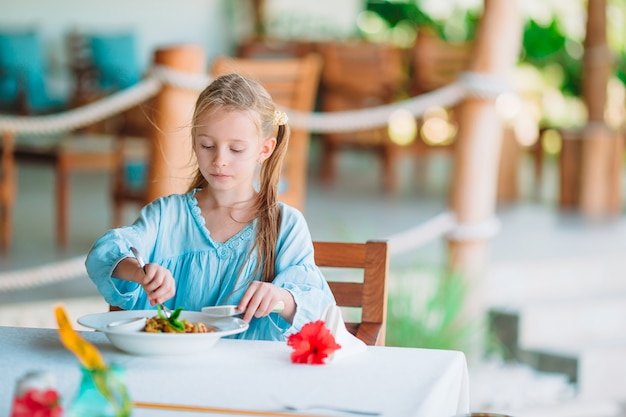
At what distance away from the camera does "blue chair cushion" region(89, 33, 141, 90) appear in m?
9.38

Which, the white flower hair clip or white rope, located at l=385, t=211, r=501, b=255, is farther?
white rope, located at l=385, t=211, r=501, b=255

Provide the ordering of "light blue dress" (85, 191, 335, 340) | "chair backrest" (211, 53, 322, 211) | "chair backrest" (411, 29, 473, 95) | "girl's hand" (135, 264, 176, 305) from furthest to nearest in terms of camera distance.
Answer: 1. "chair backrest" (411, 29, 473, 95)
2. "chair backrest" (211, 53, 322, 211)
3. "light blue dress" (85, 191, 335, 340)
4. "girl's hand" (135, 264, 176, 305)

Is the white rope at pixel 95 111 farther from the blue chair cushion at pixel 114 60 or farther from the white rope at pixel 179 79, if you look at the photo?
the blue chair cushion at pixel 114 60

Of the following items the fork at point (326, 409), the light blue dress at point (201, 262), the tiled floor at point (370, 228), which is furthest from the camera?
the tiled floor at point (370, 228)

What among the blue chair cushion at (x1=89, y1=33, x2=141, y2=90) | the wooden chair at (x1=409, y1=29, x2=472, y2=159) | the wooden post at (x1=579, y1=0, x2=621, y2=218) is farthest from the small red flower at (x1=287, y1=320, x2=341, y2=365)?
the blue chair cushion at (x1=89, y1=33, x2=141, y2=90)

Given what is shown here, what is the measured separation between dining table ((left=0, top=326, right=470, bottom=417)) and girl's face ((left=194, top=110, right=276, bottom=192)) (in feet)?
1.07

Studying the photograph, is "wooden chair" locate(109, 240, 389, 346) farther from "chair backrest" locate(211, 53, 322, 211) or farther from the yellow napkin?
"chair backrest" locate(211, 53, 322, 211)

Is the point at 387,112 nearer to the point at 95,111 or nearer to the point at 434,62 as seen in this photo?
the point at 95,111

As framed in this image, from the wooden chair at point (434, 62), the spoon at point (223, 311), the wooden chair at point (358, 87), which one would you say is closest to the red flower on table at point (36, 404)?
the spoon at point (223, 311)

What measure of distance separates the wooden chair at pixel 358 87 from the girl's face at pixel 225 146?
580 cm

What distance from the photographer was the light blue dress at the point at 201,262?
68.1 inches

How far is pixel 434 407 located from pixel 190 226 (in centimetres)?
66

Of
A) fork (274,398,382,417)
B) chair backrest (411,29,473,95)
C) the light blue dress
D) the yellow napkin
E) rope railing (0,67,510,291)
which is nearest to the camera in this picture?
the yellow napkin

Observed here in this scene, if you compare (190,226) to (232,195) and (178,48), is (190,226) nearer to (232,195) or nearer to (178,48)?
(232,195)
